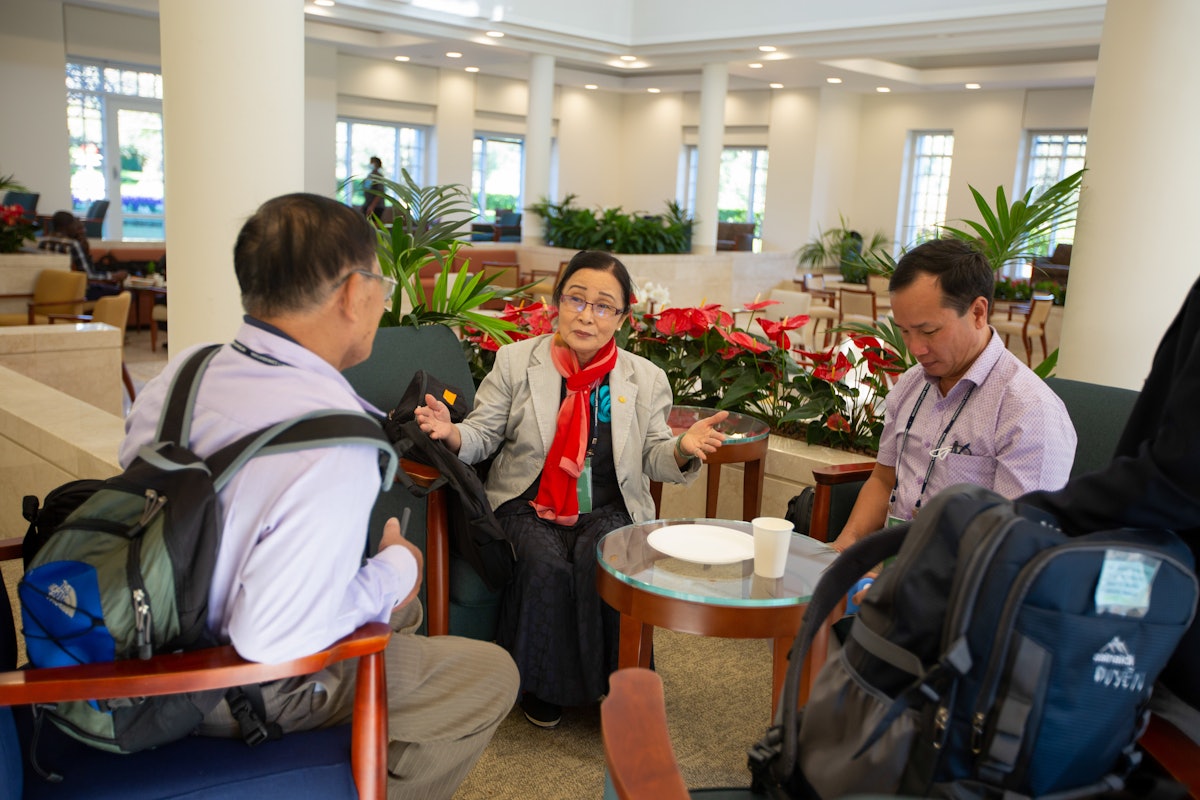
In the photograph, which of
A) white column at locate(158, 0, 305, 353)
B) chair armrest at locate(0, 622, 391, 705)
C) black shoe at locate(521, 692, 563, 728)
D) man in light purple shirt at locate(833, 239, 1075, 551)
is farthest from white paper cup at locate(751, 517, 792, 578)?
white column at locate(158, 0, 305, 353)

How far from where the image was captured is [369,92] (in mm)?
17078

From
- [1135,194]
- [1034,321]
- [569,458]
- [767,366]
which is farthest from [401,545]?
[1034,321]

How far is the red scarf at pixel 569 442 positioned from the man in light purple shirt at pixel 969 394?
0.77 metres

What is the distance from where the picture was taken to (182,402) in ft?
5.35

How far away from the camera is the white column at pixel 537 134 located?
13875mm

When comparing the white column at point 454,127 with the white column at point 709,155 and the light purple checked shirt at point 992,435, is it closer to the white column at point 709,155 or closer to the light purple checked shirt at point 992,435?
the white column at point 709,155

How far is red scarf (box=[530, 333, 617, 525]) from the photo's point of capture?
2.96 metres

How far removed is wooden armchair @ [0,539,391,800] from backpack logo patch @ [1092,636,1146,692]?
1.05m

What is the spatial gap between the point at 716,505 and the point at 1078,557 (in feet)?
9.91

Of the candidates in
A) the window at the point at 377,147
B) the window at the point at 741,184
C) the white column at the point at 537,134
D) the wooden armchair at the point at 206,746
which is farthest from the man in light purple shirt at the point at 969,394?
the window at the point at 741,184

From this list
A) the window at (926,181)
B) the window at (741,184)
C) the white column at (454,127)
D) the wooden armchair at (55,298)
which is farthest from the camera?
the window at (741,184)

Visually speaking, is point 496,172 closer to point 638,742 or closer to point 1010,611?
point 638,742

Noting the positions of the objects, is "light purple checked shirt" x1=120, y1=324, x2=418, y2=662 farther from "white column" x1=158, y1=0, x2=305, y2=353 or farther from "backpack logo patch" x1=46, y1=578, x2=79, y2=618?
"white column" x1=158, y1=0, x2=305, y2=353

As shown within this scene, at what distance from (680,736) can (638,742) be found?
1.62 meters
